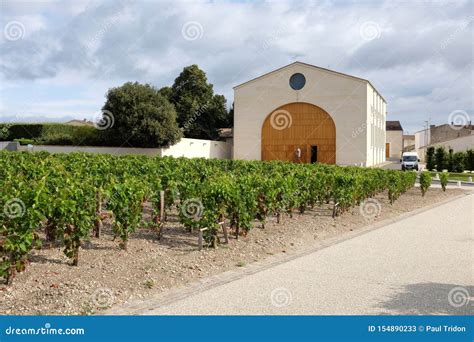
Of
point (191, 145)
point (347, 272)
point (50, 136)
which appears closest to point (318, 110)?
point (191, 145)

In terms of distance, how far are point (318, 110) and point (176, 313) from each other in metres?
43.9

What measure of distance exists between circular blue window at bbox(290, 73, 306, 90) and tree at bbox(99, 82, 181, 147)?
12599 mm

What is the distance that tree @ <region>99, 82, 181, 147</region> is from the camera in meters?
42.9

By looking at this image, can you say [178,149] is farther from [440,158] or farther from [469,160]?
[469,160]

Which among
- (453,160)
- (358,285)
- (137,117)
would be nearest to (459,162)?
(453,160)

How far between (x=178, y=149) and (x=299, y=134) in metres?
12.0

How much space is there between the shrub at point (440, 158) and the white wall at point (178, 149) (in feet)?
75.9

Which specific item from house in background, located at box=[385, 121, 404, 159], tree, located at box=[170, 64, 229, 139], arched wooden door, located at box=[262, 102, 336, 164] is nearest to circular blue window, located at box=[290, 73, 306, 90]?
arched wooden door, located at box=[262, 102, 336, 164]

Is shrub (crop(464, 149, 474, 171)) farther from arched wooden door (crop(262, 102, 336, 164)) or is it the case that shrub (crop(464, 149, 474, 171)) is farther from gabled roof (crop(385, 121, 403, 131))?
gabled roof (crop(385, 121, 403, 131))

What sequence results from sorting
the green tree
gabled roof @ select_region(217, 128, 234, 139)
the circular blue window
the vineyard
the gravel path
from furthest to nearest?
1. gabled roof @ select_region(217, 128, 234, 139)
2. the green tree
3. the circular blue window
4. the vineyard
5. the gravel path

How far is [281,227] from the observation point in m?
13.4

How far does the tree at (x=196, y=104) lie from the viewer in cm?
5653

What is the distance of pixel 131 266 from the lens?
8.70 metres

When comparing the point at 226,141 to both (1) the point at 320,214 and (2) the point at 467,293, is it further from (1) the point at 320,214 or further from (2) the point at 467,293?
(2) the point at 467,293
